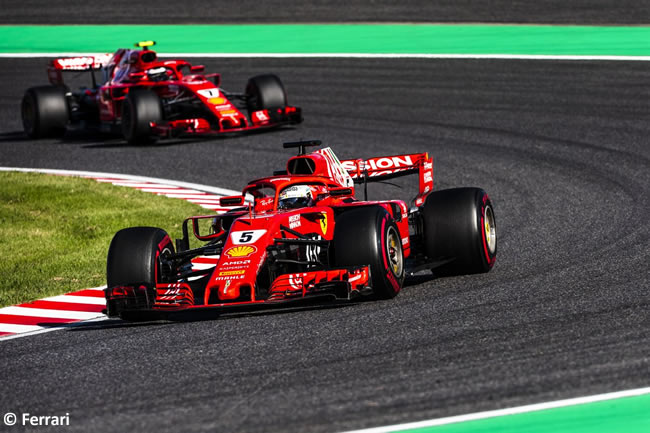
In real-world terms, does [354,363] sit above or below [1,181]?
above

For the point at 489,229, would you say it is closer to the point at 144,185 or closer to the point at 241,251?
the point at 241,251

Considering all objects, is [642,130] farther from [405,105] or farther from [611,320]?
[611,320]

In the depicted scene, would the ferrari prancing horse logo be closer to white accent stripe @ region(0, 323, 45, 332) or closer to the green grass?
white accent stripe @ region(0, 323, 45, 332)

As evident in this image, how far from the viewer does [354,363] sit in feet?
25.5

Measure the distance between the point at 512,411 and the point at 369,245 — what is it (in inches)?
121

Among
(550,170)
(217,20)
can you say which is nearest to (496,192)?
(550,170)

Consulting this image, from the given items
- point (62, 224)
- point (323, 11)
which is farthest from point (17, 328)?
point (323, 11)

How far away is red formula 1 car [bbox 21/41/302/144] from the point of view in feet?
66.5

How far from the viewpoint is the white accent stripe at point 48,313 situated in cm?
1059

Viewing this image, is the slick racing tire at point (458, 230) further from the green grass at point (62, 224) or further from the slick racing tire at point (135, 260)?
the green grass at point (62, 224)

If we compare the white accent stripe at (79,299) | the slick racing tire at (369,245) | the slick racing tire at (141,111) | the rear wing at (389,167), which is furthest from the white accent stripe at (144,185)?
the slick racing tire at (369,245)

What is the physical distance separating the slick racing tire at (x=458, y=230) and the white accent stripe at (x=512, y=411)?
380 cm

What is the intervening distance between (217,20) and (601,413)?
25730mm

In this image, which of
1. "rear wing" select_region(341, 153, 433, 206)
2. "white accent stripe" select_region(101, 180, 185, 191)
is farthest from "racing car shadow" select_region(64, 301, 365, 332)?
"white accent stripe" select_region(101, 180, 185, 191)
